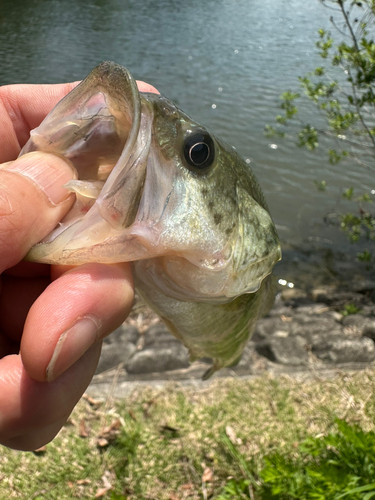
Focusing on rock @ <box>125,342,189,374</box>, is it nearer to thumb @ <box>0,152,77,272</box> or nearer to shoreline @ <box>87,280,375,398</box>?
shoreline @ <box>87,280,375,398</box>

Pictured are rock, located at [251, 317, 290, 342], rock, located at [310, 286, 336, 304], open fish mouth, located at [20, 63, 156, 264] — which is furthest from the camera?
rock, located at [310, 286, 336, 304]

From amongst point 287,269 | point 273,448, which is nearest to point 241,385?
point 273,448

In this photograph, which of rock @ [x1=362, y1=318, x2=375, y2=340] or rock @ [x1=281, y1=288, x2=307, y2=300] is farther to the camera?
rock @ [x1=281, y1=288, x2=307, y2=300]

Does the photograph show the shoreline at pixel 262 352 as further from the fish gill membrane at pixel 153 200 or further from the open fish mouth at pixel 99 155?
the open fish mouth at pixel 99 155

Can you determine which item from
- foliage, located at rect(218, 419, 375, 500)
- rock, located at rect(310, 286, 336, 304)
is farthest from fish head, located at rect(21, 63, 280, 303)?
rock, located at rect(310, 286, 336, 304)

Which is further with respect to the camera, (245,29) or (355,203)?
(245,29)

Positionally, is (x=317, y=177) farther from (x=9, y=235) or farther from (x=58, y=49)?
(x=58, y=49)

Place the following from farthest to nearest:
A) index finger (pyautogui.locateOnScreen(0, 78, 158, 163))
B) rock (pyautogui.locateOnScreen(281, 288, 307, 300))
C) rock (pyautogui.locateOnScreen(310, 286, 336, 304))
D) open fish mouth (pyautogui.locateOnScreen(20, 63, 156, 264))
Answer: rock (pyautogui.locateOnScreen(281, 288, 307, 300)) < rock (pyautogui.locateOnScreen(310, 286, 336, 304)) < index finger (pyautogui.locateOnScreen(0, 78, 158, 163)) < open fish mouth (pyautogui.locateOnScreen(20, 63, 156, 264))

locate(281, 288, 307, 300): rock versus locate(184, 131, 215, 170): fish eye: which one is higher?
locate(184, 131, 215, 170): fish eye

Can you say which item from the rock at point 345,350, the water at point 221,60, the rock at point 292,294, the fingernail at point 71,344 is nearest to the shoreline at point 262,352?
the rock at point 345,350
